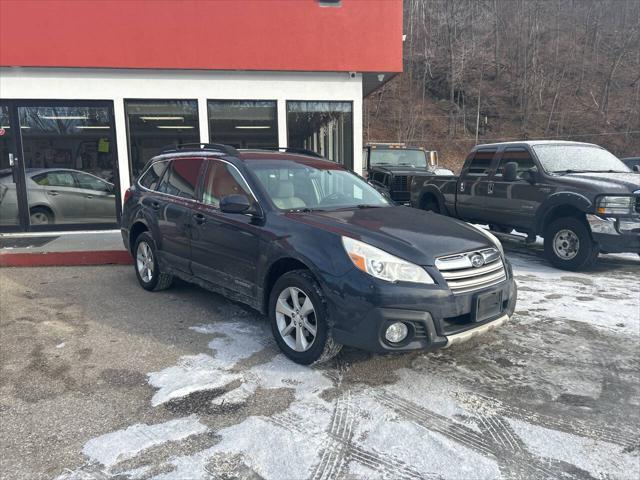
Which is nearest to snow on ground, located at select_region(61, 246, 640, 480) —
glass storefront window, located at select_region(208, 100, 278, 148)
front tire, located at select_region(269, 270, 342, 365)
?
front tire, located at select_region(269, 270, 342, 365)

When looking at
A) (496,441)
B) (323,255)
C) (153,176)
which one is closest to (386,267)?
(323,255)

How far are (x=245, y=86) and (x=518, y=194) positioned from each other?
5860mm

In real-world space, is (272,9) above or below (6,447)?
above

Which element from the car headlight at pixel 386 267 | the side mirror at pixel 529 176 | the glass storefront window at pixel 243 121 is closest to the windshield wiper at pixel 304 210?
the car headlight at pixel 386 267

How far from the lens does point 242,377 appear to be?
3750 millimetres

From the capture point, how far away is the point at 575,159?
315 inches

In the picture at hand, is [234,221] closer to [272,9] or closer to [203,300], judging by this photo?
[203,300]

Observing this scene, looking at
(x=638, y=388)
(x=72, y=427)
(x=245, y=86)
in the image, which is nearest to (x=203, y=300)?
(x=72, y=427)

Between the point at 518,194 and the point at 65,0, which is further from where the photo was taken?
the point at 65,0

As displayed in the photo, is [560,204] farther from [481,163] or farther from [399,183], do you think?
[399,183]

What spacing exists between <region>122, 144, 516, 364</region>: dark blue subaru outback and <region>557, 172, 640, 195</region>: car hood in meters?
3.51

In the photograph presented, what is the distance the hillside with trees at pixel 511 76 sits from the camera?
4566 cm

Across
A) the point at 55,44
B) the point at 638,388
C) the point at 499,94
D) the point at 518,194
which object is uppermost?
the point at 499,94

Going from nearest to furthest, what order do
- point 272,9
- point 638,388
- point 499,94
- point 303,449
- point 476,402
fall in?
point 303,449 → point 476,402 → point 638,388 → point 272,9 → point 499,94
